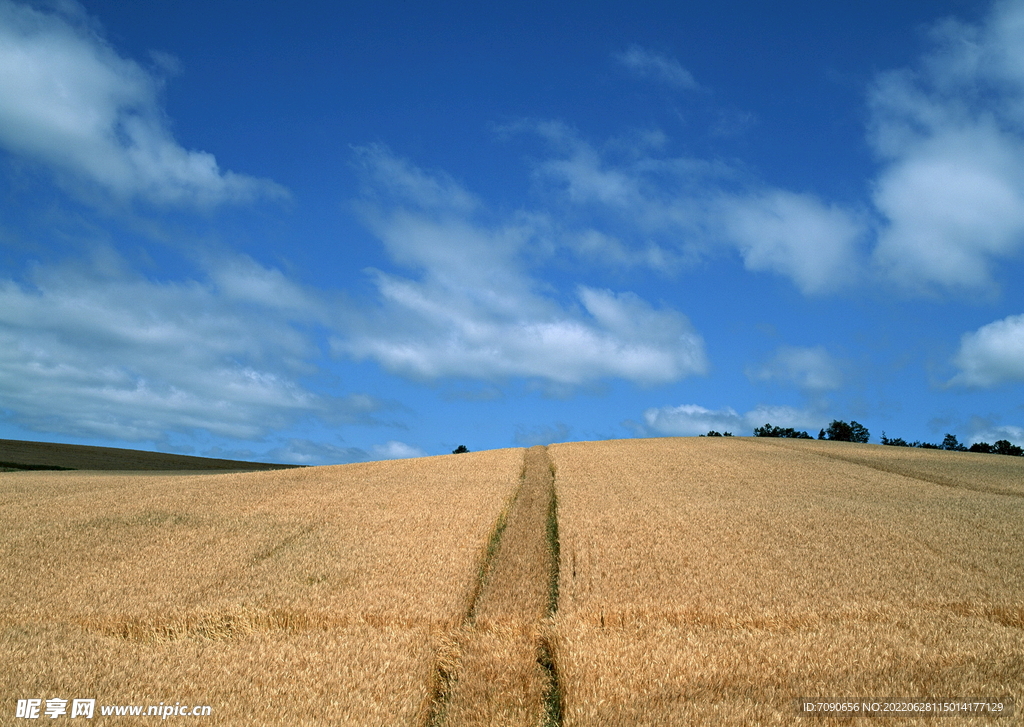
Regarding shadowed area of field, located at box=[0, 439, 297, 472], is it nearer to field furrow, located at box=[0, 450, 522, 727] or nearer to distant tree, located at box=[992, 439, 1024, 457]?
field furrow, located at box=[0, 450, 522, 727]

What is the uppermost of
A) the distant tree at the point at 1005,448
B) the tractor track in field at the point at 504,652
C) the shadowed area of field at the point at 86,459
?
the distant tree at the point at 1005,448

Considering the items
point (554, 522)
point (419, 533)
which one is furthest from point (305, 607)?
point (554, 522)

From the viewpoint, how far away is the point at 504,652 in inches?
343

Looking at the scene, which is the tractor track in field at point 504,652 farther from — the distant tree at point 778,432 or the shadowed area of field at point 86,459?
the distant tree at point 778,432

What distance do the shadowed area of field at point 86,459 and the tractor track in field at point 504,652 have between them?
4548 centimetres

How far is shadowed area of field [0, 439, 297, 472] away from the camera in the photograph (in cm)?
4675

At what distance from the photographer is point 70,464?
158 ft

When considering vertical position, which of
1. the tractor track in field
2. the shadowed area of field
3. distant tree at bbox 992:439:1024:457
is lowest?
the tractor track in field

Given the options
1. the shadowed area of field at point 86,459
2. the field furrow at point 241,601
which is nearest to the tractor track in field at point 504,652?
the field furrow at point 241,601

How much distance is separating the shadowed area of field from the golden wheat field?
3350 cm

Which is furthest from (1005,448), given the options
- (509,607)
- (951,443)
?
(509,607)

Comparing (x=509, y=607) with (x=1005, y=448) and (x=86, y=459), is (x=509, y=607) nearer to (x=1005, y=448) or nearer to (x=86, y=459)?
(x=86, y=459)

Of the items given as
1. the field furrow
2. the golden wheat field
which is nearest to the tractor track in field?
the golden wheat field

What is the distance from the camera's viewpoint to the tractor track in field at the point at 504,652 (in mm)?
7242
